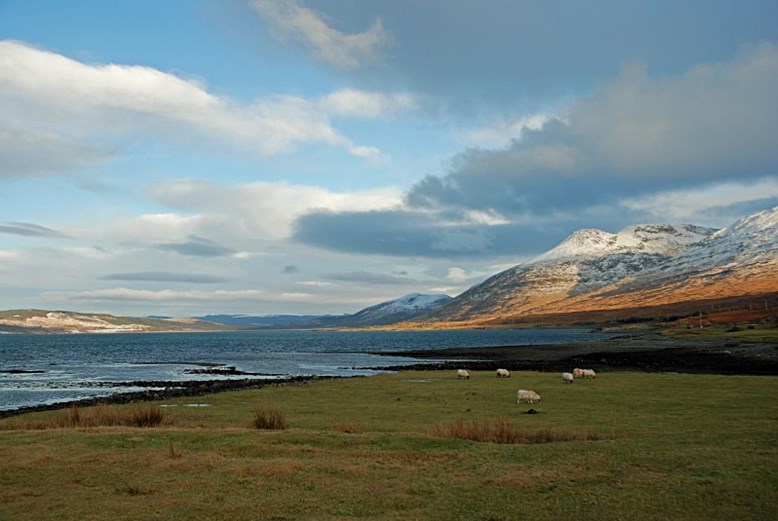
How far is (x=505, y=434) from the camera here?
2083cm

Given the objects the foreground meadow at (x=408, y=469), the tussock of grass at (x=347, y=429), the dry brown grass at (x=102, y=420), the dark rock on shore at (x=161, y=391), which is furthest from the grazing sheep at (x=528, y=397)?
the dark rock on shore at (x=161, y=391)

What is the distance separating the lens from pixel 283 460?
1772 centimetres

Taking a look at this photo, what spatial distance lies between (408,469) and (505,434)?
5460 mm

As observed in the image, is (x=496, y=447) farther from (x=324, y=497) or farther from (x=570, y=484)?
(x=324, y=497)

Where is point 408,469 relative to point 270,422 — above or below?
below

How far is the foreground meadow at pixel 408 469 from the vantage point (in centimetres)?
1288

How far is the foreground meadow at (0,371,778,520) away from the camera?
1288 centimetres

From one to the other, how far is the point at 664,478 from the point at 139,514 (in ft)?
37.0

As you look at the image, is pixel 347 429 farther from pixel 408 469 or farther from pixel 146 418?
pixel 146 418

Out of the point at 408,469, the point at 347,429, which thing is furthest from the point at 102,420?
the point at 408,469

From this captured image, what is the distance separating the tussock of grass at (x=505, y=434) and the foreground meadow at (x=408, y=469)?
56 mm

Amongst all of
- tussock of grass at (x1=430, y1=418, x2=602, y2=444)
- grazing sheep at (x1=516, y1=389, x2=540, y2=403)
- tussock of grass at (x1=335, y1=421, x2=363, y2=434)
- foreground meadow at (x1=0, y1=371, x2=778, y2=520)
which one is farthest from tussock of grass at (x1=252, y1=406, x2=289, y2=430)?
grazing sheep at (x1=516, y1=389, x2=540, y2=403)

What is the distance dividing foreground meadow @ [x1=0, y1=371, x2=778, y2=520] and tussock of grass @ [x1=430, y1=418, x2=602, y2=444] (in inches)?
Answer: 2.2

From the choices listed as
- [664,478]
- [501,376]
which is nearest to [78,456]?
[664,478]
